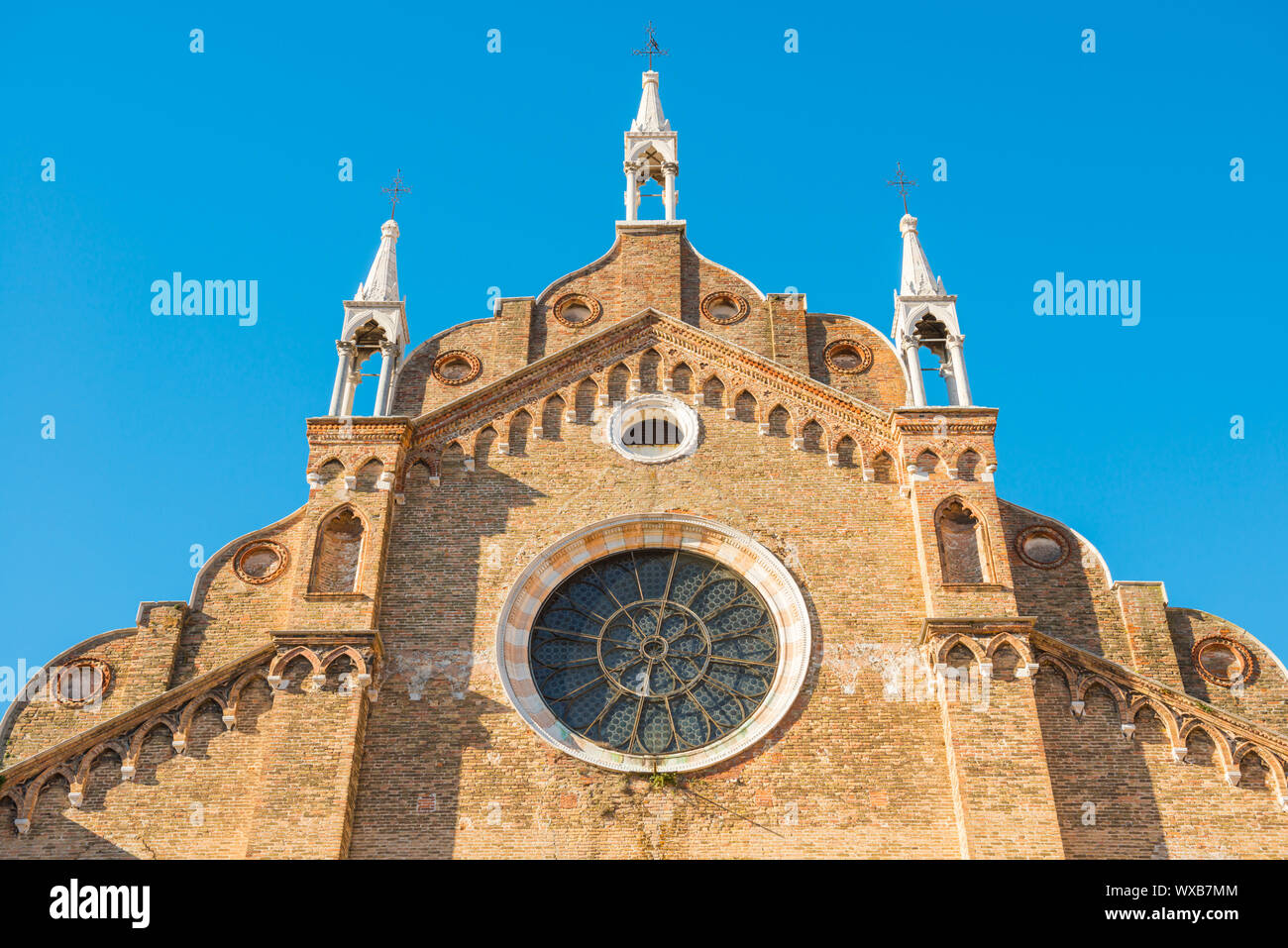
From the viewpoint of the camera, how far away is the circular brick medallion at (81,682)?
2030 cm

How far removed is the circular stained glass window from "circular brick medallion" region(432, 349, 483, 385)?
4793 millimetres

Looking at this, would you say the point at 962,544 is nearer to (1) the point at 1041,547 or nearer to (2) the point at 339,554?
(1) the point at 1041,547

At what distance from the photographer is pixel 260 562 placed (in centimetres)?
2173

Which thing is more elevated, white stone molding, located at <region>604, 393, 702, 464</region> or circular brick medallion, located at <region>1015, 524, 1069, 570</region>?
white stone molding, located at <region>604, 393, 702, 464</region>

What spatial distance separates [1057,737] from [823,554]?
13.6 ft

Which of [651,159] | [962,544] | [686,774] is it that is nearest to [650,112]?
[651,159]

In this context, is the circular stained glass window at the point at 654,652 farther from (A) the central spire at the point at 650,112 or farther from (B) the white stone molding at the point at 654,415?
(A) the central spire at the point at 650,112

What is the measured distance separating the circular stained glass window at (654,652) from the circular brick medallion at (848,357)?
488 centimetres

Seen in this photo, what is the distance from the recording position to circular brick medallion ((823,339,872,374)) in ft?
79.2

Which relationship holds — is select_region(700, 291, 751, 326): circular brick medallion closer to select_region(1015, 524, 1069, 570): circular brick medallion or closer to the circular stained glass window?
the circular stained glass window

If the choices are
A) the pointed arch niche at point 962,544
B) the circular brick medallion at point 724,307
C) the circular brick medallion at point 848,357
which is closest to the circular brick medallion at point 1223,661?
the pointed arch niche at point 962,544

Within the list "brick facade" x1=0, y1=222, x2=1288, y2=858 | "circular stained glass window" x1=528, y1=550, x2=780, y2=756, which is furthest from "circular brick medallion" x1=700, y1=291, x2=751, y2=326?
"circular stained glass window" x1=528, y1=550, x2=780, y2=756
